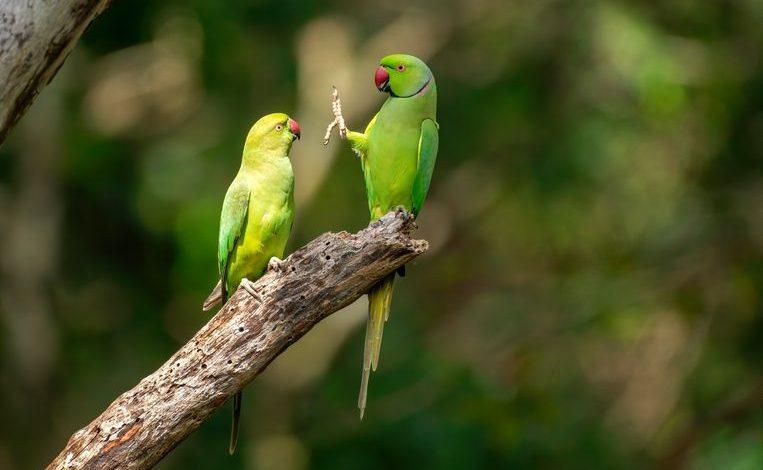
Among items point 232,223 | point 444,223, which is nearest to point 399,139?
point 232,223

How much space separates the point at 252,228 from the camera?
5.16 metres

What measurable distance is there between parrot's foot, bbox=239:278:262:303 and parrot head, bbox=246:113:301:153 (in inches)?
25.3

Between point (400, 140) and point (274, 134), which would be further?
point (274, 134)

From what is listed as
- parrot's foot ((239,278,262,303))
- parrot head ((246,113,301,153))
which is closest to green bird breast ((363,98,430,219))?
parrot head ((246,113,301,153))

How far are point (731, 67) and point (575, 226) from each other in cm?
238

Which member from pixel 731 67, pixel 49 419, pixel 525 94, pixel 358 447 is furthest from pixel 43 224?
pixel 731 67

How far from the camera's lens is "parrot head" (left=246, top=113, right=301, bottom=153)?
5.16m

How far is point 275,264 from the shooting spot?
197 inches

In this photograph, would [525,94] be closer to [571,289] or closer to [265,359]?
[571,289]

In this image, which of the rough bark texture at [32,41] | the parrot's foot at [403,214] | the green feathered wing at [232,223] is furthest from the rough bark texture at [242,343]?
the rough bark texture at [32,41]

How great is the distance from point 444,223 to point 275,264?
8939 millimetres

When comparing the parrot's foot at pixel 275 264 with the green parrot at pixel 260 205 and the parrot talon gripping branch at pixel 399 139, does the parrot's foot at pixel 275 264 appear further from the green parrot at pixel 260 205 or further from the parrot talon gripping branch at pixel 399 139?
the parrot talon gripping branch at pixel 399 139

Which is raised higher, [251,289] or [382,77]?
[382,77]

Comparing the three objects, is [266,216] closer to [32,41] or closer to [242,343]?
[242,343]
